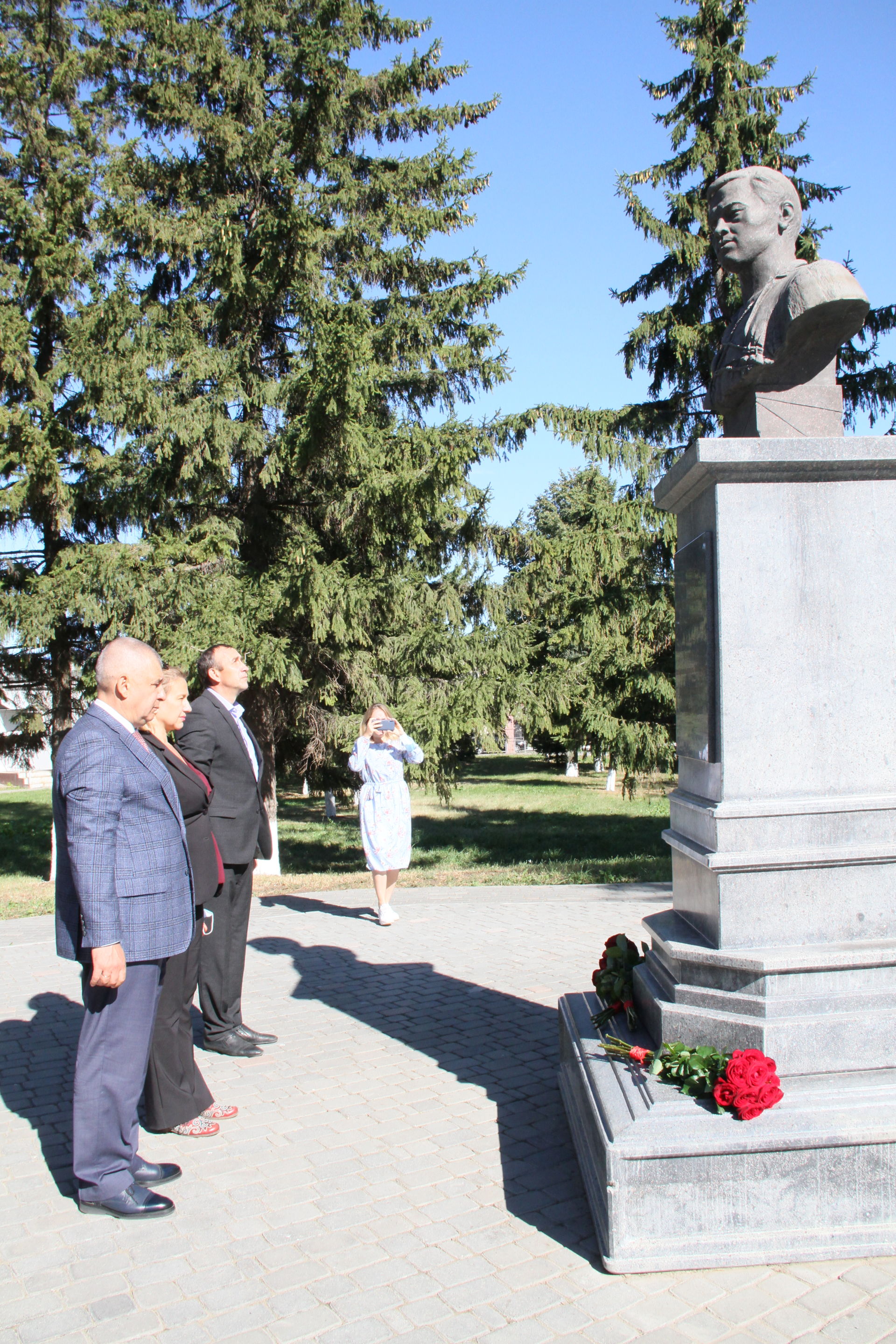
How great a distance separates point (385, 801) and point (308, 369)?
5320 millimetres

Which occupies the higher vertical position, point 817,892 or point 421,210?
point 421,210

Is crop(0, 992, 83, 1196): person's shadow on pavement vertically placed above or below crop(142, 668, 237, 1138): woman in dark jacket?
below

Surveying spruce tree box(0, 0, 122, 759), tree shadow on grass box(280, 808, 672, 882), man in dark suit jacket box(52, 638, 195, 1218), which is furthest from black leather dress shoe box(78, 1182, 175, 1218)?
spruce tree box(0, 0, 122, 759)

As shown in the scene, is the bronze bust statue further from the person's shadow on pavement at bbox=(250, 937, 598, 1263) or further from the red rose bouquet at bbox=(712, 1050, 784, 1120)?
the person's shadow on pavement at bbox=(250, 937, 598, 1263)

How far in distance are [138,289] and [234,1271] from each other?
1235 cm

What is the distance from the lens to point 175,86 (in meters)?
12.7

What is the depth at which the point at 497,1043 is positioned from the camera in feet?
16.3

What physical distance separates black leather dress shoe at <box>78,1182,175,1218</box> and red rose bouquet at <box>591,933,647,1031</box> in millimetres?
1689

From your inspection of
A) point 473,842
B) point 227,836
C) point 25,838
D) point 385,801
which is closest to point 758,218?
point 227,836

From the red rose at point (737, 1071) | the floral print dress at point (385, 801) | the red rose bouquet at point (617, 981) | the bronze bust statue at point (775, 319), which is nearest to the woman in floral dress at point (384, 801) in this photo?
the floral print dress at point (385, 801)

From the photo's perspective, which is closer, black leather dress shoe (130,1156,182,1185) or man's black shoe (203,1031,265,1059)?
black leather dress shoe (130,1156,182,1185)

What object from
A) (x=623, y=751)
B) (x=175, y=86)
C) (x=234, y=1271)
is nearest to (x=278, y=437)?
(x=175, y=86)

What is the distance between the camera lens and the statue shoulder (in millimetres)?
3439

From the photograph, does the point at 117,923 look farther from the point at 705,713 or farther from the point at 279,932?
the point at 279,932
